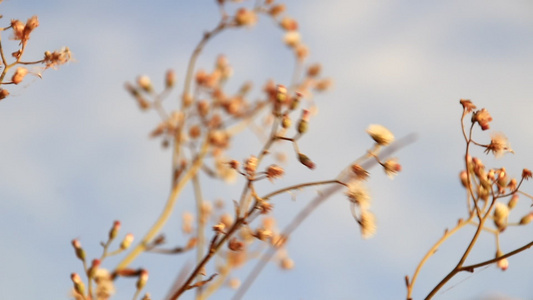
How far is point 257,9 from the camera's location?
1730 millimetres

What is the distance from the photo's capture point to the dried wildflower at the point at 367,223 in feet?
3.02

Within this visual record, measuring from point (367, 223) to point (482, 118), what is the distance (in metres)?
0.38

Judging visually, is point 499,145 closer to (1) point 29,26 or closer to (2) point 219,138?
(2) point 219,138

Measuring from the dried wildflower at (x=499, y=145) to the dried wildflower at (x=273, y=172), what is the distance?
477mm

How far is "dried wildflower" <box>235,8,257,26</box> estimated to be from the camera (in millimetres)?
1587

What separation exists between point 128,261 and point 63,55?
1.43ft

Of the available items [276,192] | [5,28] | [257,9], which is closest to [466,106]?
[276,192]

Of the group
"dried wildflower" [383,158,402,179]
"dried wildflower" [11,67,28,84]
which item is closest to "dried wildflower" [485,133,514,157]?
"dried wildflower" [383,158,402,179]

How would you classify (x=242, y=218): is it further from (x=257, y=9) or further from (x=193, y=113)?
(x=257, y=9)

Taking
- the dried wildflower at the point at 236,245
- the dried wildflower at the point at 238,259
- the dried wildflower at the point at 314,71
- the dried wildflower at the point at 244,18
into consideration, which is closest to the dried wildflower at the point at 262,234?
the dried wildflower at the point at 236,245

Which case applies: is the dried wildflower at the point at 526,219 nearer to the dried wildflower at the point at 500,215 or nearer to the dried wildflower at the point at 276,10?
the dried wildflower at the point at 500,215

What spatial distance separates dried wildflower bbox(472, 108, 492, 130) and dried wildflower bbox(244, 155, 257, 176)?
49cm

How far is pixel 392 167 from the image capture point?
969mm

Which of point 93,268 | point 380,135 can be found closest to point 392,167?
point 380,135
